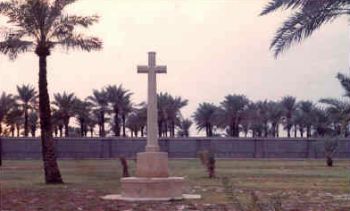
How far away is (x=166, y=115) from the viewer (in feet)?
315

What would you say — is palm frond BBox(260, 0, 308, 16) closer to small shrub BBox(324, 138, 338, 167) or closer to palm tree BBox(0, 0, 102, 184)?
palm tree BBox(0, 0, 102, 184)

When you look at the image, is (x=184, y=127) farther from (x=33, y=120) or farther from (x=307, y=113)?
(x=33, y=120)

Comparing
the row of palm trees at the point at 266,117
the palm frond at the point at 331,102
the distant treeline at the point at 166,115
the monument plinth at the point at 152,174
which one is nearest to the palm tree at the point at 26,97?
the distant treeline at the point at 166,115

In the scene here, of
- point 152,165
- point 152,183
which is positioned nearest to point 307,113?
point 152,165

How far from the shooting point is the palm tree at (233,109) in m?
95.2

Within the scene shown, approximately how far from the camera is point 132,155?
69125mm

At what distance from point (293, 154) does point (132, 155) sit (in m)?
14.7

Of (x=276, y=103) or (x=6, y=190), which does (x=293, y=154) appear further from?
(x=6, y=190)

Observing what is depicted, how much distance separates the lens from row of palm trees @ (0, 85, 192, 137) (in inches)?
3386

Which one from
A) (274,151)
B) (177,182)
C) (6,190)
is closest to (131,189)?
(177,182)

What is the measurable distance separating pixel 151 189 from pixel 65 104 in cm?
6504

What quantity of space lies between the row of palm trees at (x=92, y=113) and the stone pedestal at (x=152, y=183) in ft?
196

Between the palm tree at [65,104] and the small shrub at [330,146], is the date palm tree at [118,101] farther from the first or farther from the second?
the small shrub at [330,146]

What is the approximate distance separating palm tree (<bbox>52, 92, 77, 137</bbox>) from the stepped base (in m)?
64.6
